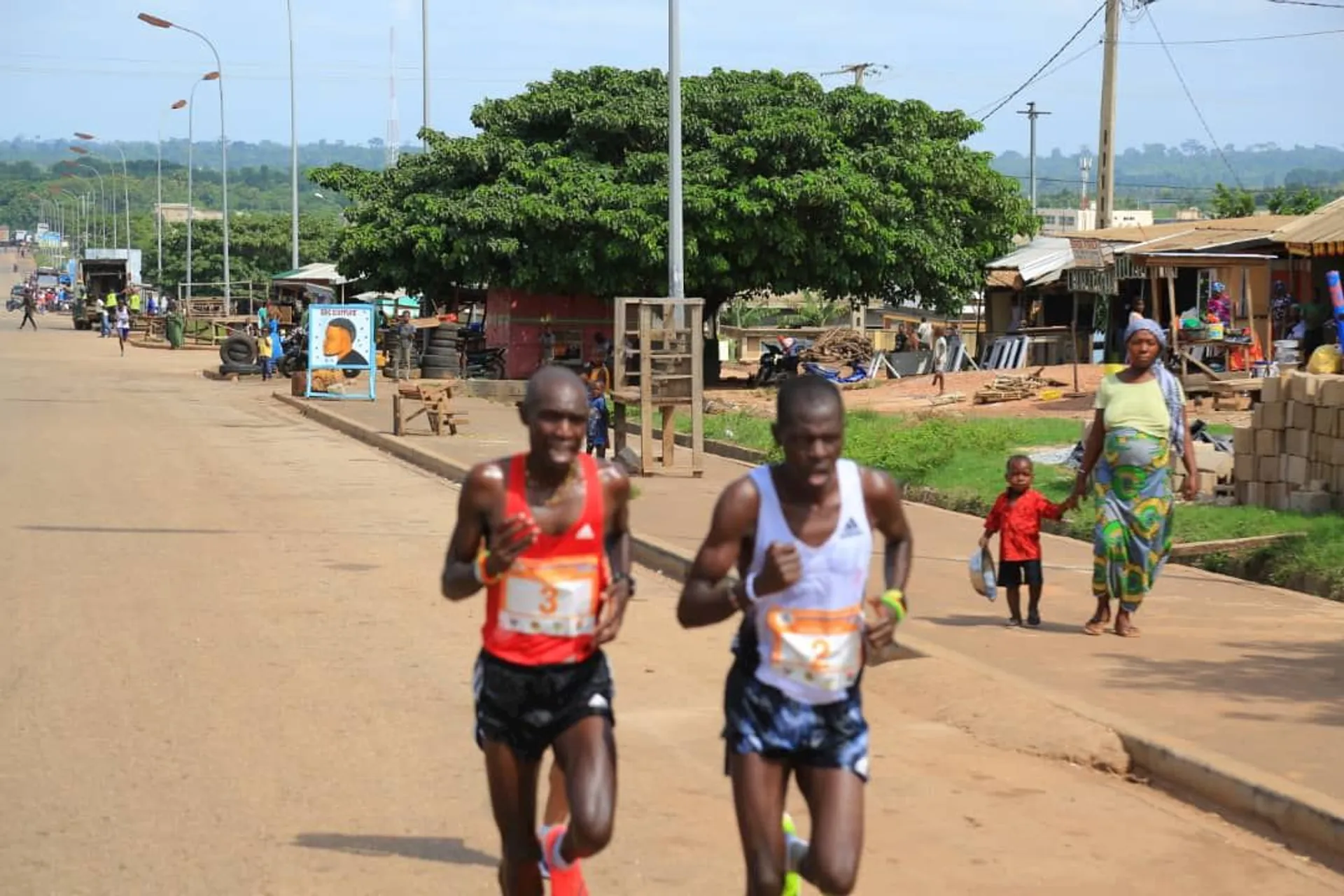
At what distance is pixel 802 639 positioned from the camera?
4.66 metres

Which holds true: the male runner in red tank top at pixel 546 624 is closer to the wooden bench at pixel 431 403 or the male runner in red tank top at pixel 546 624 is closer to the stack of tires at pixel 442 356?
the wooden bench at pixel 431 403

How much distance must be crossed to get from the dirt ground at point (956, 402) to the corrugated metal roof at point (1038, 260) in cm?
448

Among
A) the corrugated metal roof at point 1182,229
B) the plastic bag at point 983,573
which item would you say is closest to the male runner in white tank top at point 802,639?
the plastic bag at point 983,573

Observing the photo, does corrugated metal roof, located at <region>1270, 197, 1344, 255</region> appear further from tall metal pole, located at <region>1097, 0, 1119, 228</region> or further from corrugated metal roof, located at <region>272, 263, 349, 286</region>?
corrugated metal roof, located at <region>272, 263, 349, 286</region>

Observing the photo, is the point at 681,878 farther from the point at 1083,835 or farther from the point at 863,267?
the point at 863,267

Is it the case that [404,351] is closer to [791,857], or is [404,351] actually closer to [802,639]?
[791,857]

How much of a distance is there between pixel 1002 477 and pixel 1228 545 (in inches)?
179

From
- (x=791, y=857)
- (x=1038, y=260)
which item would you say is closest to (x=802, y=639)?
(x=791, y=857)

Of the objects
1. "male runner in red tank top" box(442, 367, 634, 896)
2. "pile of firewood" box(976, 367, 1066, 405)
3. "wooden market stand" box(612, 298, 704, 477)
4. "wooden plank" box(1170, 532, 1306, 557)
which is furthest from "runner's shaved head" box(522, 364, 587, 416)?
"pile of firewood" box(976, 367, 1066, 405)

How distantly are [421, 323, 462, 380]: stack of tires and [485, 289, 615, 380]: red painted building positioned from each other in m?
1.12

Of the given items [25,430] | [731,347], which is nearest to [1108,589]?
[25,430]

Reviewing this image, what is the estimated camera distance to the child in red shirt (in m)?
10.1

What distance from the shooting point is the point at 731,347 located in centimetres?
5166

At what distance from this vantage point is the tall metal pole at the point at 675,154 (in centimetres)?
2306
